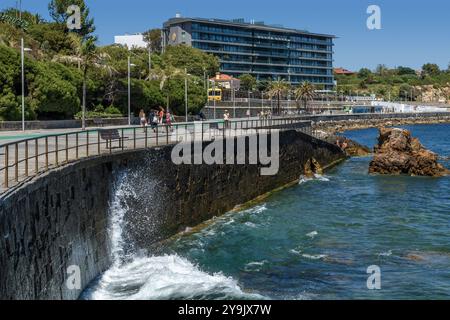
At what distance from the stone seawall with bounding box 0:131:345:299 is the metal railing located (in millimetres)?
476

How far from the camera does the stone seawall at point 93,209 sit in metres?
12.9

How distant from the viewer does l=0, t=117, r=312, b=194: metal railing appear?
1533cm

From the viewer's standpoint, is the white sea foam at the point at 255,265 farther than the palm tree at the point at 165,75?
No

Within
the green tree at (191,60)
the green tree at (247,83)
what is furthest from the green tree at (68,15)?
the green tree at (247,83)

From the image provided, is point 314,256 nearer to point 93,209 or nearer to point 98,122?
point 93,209

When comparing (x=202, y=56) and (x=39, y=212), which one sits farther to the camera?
(x=202, y=56)

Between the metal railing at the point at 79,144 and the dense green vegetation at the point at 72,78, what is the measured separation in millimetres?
19338

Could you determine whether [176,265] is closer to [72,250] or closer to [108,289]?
[108,289]

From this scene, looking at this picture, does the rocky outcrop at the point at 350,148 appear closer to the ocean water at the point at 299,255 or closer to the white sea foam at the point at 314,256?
the ocean water at the point at 299,255

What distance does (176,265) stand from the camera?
20.8 m

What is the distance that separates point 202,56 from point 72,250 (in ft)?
457

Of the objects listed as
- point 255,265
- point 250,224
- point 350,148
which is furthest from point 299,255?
point 350,148
